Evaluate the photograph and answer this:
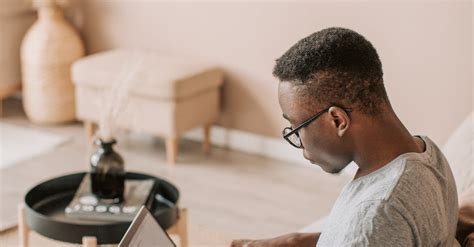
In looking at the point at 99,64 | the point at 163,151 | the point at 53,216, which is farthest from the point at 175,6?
the point at 53,216

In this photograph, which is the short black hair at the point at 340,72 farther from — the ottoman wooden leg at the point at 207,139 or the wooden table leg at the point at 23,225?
the ottoman wooden leg at the point at 207,139

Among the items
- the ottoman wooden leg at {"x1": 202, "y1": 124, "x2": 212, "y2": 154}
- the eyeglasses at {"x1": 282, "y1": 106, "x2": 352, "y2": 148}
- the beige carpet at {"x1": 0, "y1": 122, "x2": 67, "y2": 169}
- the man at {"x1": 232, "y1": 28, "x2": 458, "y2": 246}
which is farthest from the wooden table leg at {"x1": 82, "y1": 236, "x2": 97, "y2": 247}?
the ottoman wooden leg at {"x1": 202, "y1": 124, "x2": 212, "y2": 154}

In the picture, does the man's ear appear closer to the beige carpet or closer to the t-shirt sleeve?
the t-shirt sleeve

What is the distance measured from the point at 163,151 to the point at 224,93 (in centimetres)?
48

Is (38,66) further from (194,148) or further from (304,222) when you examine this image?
(304,222)

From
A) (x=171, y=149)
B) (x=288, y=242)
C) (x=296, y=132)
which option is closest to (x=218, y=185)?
(x=171, y=149)

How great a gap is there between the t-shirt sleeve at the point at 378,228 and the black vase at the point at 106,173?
1.58 metres

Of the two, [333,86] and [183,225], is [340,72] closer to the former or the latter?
[333,86]

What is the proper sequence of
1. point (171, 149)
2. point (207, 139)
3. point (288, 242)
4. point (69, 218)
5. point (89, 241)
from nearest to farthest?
point (288, 242) < point (89, 241) < point (69, 218) < point (171, 149) < point (207, 139)

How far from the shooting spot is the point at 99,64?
441 cm

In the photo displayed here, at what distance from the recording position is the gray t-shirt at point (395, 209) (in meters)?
1.33

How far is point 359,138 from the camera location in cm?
143

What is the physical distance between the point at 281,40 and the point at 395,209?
292 cm

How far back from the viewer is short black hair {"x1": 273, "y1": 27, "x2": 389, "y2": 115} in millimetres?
1405
